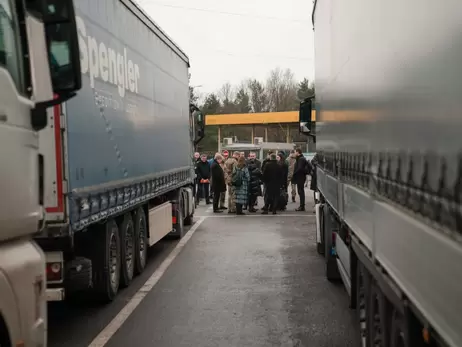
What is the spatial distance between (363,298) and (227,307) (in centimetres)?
287

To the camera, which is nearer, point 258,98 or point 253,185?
point 253,185

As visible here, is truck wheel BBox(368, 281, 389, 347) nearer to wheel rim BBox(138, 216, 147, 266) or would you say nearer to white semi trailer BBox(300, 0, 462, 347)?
white semi trailer BBox(300, 0, 462, 347)

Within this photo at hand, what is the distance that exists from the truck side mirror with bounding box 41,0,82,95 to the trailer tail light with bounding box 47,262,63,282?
280 cm

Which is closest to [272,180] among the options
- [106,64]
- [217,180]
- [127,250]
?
[217,180]

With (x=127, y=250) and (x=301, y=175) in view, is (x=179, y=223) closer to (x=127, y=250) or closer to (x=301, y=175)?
(x=127, y=250)

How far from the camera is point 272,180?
20125 mm

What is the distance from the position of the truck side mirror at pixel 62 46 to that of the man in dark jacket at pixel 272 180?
16140mm

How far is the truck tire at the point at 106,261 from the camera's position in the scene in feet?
25.0

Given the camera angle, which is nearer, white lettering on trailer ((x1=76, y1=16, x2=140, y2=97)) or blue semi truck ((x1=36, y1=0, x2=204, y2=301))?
blue semi truck ((x1=36, y1=0, x2=204, y2=301))

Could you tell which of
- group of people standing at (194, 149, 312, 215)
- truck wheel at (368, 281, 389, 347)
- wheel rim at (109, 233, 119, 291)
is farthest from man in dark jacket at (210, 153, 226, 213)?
truck wheel at (368, 281, 389, 347)

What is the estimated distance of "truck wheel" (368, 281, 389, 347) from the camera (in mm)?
4113

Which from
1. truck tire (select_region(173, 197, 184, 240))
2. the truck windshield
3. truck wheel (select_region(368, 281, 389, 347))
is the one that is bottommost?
truck tire (select_region(173, 197, 184, 240))

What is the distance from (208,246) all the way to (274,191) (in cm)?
727

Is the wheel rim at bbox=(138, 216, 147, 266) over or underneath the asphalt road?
over
